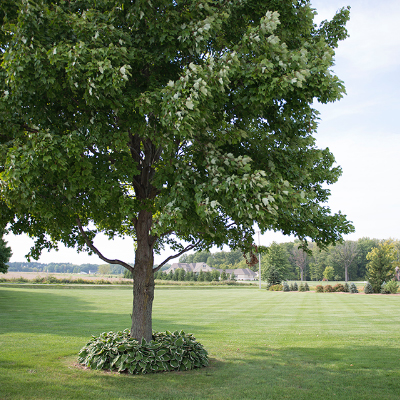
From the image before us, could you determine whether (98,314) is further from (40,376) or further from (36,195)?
(36,195)

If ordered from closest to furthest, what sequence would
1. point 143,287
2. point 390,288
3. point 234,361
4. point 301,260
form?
1. point 143,287
2. point 234,361
3. point 390,288
4. point 301,260

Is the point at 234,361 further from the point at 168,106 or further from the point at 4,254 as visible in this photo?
the point at 4,254

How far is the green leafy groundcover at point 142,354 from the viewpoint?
8875 millimetres

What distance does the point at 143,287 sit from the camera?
372 inches

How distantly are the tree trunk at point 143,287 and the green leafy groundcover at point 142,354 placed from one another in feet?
1.04

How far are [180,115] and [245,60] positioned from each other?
73.7 inches

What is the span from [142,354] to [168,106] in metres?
6.55

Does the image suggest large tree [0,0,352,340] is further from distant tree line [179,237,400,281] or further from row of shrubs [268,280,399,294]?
distant tree line [179,237,400,281]

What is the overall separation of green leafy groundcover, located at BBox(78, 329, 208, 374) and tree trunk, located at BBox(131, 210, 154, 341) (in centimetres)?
32

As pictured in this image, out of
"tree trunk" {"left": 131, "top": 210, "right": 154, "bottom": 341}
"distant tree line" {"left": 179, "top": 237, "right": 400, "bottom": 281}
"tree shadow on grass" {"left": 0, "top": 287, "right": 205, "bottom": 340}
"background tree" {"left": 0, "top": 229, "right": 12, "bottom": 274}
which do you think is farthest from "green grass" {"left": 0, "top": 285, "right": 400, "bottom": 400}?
"distant tree line" {"left": 179, "top": 237, "right": 400, "bottom": 281}

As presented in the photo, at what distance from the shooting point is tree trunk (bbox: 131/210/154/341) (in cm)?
937

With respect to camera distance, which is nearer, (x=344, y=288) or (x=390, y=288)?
(x=390, y=288)

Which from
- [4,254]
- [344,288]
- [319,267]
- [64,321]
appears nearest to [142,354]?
[64,321]

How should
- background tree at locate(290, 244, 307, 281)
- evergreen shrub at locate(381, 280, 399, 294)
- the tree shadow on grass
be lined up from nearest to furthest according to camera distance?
the tree shadow on grass → evergreen shrub at locate(381, 280, 399, 294) → background tree at locate(290, 244, 307, 281)
